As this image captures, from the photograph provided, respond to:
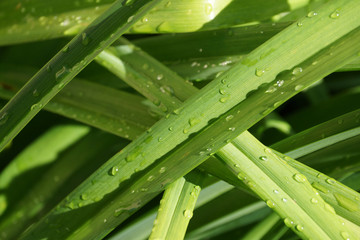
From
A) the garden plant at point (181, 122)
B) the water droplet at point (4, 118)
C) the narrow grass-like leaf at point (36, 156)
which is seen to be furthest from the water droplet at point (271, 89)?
the narrow grass-like leaf at point (36, 156)

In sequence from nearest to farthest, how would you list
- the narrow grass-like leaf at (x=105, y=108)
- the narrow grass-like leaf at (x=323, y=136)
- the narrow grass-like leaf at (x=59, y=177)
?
the narrow grass-like leaf at (x=323, y=136)
the narrow grass-like leaf at (x=105, y=108)
the narrow grass-like leaf at (x=59, y=177)

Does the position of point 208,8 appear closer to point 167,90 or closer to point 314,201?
point 167,90

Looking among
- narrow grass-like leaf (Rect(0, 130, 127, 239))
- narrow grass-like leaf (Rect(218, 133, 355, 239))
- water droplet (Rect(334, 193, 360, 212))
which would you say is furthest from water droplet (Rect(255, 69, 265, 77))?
narrow grass-like leaf (Rect(0, 130, 127, 239))

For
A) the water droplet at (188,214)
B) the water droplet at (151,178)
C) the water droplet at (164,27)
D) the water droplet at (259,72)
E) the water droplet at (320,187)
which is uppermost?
the water droplet at (164,27)

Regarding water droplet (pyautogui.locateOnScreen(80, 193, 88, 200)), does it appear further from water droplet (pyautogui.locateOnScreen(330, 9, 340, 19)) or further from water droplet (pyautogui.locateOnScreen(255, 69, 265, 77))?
water droplet (pyautogui.locateOnScreen(330, 9, 340, 19))

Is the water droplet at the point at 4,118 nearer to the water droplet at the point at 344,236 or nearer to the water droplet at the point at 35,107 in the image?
the water droplet at the point at 35,107

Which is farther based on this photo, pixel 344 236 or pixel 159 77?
pixel 159 77

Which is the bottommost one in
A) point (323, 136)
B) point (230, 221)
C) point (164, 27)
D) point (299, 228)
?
point (299, 228)

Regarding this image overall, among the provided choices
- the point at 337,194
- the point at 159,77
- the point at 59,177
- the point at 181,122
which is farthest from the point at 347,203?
the point at 59,177

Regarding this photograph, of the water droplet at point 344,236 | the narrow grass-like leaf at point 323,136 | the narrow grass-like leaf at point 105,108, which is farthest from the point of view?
the narrow grass-like leaf at point 105,108

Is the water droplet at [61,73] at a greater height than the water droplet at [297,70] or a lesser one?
lesser

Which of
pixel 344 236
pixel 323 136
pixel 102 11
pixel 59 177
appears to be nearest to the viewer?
pixel 344 236
